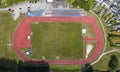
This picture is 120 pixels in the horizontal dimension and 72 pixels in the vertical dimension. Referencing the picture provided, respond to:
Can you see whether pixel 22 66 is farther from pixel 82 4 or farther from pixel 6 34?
pixel 82 4

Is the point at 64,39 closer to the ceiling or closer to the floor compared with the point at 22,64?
closer to the ceiling

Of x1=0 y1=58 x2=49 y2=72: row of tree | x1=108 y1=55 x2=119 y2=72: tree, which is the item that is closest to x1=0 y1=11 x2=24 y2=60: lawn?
x1=0 y1=58 x2=49 y2=72: row of tree

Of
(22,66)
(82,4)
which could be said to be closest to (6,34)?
(22,66)

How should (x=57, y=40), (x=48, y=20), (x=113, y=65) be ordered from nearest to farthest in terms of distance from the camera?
1. (x=113, y=65)
2. (x=57, y=40)
3. (x=48, y=20)

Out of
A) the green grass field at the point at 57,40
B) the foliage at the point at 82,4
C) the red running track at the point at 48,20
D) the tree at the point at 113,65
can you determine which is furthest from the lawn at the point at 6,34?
the tree at the point at 113,65

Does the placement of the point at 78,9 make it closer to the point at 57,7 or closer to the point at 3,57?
the point at 57,7

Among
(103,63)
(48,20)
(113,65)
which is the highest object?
(48,20)

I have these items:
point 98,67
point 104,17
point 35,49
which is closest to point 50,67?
point 35,49
